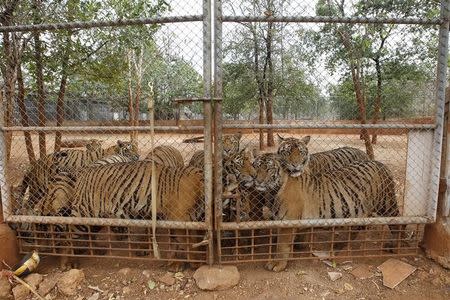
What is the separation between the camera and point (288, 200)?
13.3ft

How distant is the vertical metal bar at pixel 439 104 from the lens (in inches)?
134

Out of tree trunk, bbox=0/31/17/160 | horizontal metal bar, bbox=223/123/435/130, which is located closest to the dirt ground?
horizontal metal bar, bbox=223/123/435/130

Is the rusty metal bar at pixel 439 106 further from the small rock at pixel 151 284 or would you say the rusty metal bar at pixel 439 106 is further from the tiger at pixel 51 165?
the tiger at pixel 51 165

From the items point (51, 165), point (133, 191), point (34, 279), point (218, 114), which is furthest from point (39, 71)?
point (218, 114)

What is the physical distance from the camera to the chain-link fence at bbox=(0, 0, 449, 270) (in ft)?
11.5

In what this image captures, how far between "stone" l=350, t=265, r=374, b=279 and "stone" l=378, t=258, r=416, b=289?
5.1 inches

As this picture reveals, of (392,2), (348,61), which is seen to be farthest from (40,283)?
(392,2)

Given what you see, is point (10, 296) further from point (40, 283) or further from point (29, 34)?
point (29, 34)

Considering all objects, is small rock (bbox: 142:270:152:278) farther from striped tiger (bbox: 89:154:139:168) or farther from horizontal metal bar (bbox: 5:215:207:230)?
striped tiger (bbox: 89:154:139:168)

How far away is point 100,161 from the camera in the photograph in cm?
Answer: 590

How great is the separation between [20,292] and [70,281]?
1.64 feet

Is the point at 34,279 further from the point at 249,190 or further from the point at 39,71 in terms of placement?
the point at 39,71

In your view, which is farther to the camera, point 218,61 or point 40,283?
point 40,283

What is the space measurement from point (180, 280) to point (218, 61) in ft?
8.08
